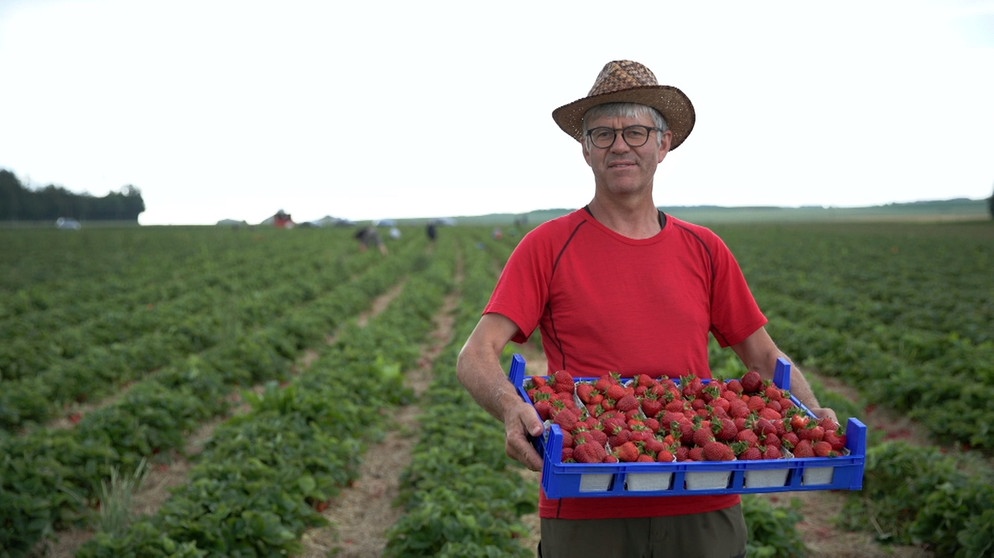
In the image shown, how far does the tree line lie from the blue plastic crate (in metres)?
110

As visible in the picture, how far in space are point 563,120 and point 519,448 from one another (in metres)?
1.37

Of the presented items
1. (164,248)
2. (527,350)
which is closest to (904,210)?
(164,248)

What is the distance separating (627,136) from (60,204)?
11443cm

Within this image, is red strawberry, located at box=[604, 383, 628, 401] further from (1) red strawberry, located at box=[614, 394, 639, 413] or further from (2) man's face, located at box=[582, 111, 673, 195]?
(2) man's face, located at box=[582, 111, 673, 195]

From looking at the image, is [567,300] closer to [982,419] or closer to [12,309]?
[982,419]

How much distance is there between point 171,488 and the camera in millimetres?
5363

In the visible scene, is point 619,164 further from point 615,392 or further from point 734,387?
point 734,387

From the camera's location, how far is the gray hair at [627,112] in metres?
2.61

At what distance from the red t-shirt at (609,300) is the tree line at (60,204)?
359 ft

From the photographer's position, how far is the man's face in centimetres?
257

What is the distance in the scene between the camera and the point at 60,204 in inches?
3927

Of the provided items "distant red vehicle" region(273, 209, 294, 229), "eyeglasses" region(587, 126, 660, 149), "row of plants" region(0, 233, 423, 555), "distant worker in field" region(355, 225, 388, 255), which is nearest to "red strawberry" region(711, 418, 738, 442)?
"eyeglasses" region(587, 126, 660, 149)

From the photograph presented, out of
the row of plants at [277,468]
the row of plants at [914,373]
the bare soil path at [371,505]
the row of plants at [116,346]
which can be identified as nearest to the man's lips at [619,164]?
the row of plants at [277,468]

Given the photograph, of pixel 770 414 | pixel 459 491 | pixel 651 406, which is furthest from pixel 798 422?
pixel 459 491
